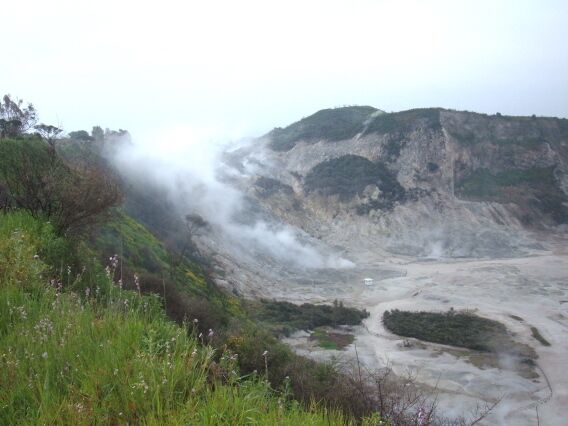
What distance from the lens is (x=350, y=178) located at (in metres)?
73.3

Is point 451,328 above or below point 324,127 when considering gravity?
below

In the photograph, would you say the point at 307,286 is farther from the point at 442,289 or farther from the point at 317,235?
the point at 317,235

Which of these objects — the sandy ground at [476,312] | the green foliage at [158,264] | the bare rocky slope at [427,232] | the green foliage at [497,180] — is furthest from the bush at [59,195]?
the green foliage at [497,180]

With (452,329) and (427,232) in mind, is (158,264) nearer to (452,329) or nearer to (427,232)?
(452,329)

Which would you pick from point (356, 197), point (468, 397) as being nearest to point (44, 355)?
point (468, 397)

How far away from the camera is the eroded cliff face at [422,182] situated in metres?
62.0

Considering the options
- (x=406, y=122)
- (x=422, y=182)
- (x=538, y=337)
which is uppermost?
(x=406, y=122)

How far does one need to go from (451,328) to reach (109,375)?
99.3 feet

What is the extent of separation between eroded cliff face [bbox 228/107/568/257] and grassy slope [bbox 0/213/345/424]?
186ft

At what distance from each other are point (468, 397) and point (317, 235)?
4515 cm

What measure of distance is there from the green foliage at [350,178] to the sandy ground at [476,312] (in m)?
17.4

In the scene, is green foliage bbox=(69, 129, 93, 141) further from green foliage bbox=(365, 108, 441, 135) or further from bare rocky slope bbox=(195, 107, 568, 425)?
green foliage bbox=(365, 108, 441, 135)

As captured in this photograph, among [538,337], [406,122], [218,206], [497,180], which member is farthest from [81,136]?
[497,180]

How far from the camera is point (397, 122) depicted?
82312 millimetres
